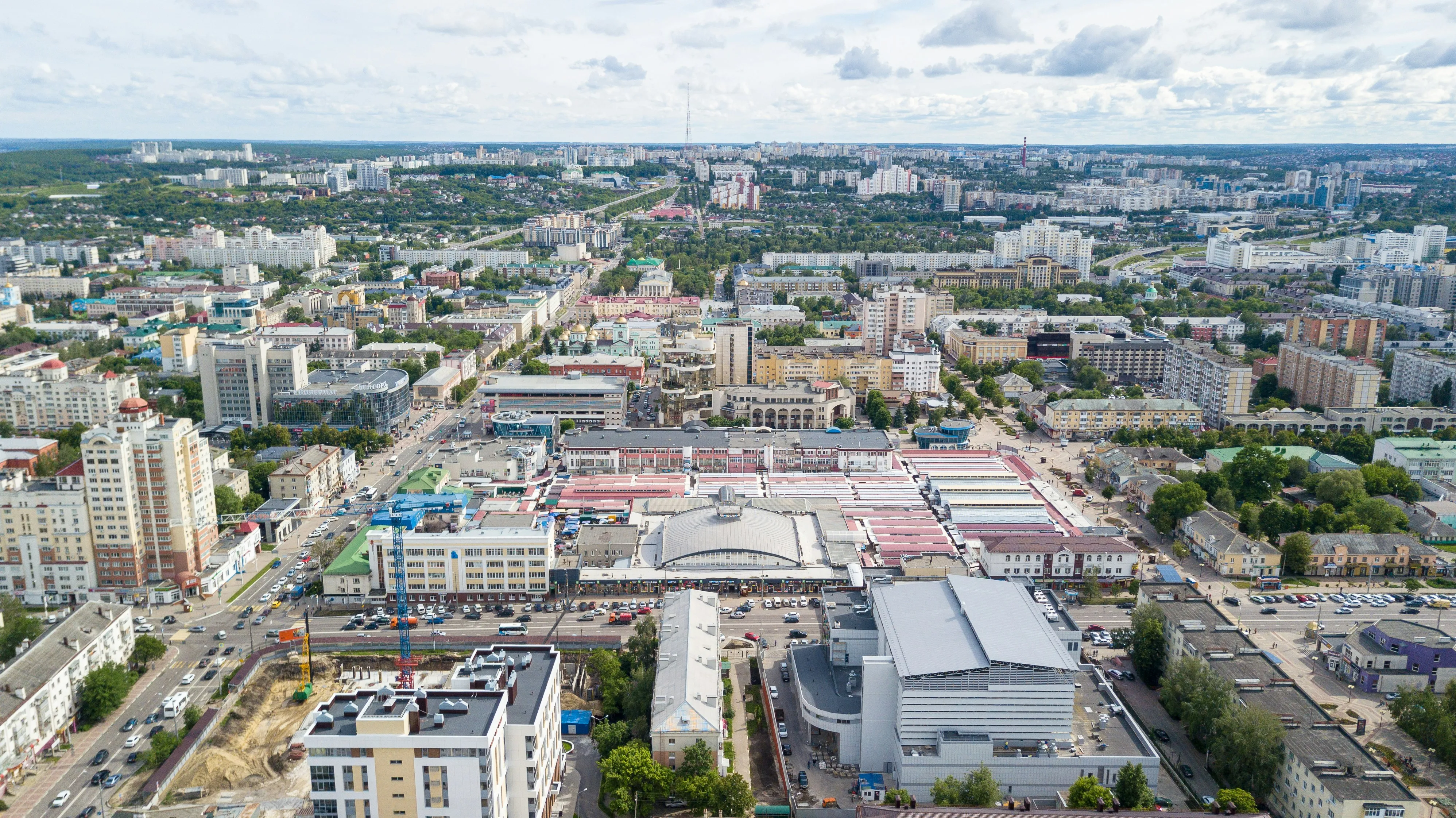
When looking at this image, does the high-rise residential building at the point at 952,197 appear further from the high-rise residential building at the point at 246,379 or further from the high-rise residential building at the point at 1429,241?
the high-rise residential building at the point at 246,379

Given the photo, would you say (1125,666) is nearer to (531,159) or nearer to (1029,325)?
(1029,325)

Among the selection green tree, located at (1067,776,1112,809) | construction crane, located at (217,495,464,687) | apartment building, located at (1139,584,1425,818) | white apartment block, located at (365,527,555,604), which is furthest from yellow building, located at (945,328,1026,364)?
green tree, located at (1067,776,1112,809)

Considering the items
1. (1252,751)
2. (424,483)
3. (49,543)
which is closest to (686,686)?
(1252,751)

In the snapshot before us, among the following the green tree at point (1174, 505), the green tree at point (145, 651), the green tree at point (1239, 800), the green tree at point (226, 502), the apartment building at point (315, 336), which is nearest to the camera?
the green tree at point (1239, 800)

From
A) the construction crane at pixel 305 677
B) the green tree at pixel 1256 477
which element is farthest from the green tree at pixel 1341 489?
the construction crane at pixel 305 677

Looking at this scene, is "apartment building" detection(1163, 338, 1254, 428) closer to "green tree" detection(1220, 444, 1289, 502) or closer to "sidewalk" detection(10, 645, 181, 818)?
"green tree" detection(1220, 444, 1289, 502)

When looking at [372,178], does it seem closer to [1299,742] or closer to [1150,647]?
[1150,647]

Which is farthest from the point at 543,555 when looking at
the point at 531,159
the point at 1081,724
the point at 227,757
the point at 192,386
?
the point at 531,159
